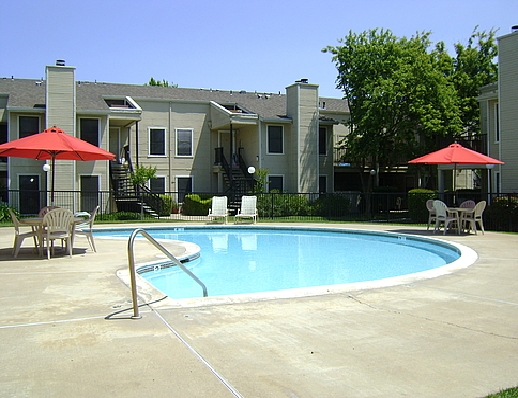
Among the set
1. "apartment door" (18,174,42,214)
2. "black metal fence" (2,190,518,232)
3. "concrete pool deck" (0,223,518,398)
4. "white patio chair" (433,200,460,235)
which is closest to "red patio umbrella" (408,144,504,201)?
"white patio chair" (433,200,460,235)

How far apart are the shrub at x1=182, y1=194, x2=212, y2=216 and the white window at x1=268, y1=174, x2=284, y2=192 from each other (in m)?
3.64

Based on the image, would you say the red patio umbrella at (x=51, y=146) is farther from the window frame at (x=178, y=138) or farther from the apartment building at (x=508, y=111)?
the window frame at (x=178, y=138)

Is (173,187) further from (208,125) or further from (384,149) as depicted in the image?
(384,149)

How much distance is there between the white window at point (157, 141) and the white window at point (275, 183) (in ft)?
20.7

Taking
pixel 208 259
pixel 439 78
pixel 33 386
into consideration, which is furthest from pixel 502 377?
pixel 439 78

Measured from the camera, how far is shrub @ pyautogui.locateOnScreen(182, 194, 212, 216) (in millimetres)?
27469

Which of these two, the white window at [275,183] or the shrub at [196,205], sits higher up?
the white window at [275,183]

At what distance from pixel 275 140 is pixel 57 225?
66.7 feet

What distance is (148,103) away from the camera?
30.0m

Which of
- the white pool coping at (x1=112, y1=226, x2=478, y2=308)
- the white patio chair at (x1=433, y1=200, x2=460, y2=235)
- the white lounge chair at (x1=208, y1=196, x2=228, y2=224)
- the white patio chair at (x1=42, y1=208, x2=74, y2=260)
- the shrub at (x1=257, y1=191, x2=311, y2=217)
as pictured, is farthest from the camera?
the shrub at (x1=257, y1=191, x2=311, y2=217)

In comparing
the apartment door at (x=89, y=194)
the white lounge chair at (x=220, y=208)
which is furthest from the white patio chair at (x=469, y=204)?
the apartment door at (x=89, y=194)

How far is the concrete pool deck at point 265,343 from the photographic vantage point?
12.5ft

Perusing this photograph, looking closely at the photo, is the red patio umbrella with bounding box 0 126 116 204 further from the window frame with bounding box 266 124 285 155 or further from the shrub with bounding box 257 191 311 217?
the window frame with bounding box 266 124 285 155

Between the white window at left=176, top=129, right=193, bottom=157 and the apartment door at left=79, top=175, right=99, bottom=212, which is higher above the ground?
the white window at left=176, top=129, right=193, bottom=157
